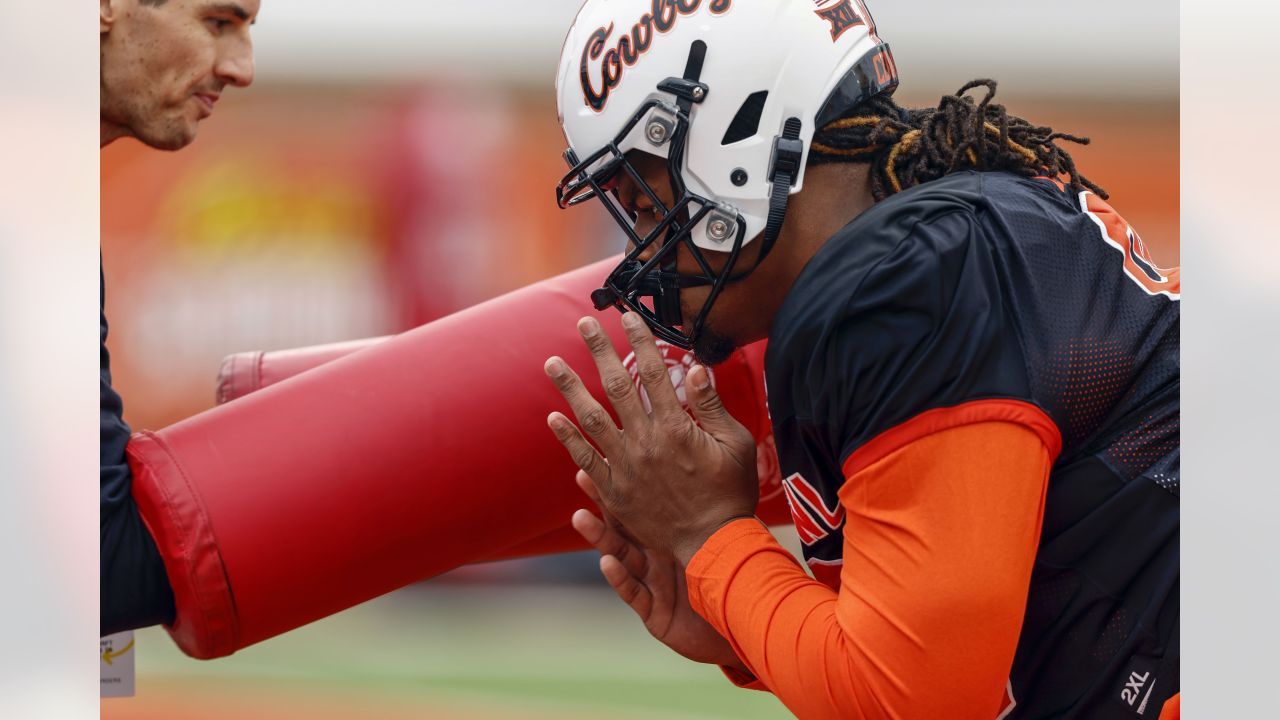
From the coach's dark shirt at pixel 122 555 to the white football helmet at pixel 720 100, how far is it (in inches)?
23.8

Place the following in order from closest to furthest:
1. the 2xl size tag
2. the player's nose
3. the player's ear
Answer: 1. the player's ear
2. the player's nose
3. the 2xl size tag

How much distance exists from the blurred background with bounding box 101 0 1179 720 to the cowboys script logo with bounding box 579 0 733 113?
2.97 m

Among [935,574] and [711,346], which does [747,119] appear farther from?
[935,574]

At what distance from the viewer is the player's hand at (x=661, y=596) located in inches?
51.6

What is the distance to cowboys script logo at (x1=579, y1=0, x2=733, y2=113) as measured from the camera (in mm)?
1138

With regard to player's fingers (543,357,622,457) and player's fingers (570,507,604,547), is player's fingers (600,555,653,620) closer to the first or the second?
player's fingers (570,507,604,547)

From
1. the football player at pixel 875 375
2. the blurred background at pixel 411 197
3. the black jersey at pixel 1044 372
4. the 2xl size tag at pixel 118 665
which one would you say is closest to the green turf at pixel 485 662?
the blurred background at pixel 411 197

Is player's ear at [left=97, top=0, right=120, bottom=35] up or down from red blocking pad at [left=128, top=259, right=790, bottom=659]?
up

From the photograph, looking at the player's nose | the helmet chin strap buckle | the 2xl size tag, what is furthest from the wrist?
the 2xl size tag

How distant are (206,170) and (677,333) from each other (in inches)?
133

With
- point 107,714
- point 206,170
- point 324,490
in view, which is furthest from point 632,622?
point 324,490

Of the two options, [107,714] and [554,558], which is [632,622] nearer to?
[554,558]

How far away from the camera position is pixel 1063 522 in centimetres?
103

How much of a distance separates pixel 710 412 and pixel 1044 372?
36cm
